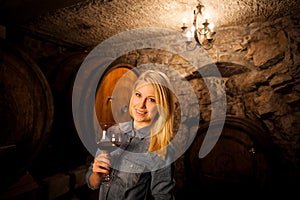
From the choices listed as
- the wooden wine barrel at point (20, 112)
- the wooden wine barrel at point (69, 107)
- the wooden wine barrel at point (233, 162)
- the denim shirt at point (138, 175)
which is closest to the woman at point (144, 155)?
the denim shirt at point (138, 175)

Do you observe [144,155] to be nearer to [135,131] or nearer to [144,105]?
[135,131]

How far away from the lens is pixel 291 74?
90.7 inches

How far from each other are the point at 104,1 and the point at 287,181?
2.78 m

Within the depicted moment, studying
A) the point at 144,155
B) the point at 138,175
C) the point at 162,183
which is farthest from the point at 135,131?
the point at 162,183

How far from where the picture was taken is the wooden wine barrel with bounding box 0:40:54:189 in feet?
4.39

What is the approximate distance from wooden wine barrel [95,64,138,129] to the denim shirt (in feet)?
1.63

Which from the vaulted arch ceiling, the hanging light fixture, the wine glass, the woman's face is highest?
the vaulted arch ceiling

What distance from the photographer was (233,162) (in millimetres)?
2322

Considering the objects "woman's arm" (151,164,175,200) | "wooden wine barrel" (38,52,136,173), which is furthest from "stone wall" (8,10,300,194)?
"woman's arm" (151,164,175,200)

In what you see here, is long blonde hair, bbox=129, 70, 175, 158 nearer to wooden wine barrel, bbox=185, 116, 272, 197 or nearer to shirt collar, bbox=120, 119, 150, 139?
shirt collar, bbox=120, 119, 150, 139


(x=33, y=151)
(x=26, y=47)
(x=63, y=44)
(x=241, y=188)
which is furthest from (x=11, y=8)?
(x=241, y=188)

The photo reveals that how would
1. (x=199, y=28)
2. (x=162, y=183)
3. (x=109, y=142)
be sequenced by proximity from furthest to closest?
(x=199, y=28) < (x=162, y=183) < (x=109, y=142)

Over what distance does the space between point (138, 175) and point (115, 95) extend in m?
0.98

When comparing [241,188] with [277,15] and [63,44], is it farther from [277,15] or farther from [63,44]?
[63,44]
